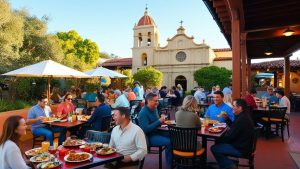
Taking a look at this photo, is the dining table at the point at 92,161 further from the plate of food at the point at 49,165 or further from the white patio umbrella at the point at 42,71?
the white patio umbrella at the point at 42,71

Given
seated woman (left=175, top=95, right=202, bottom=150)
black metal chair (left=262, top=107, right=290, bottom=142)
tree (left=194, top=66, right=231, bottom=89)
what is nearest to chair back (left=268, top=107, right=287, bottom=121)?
black metal chair (left=262, top=107, right=290, bottom=142)

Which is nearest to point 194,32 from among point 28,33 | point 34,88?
point 28,33

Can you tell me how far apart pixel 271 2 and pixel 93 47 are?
106 ft

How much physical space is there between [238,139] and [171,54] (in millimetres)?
30444

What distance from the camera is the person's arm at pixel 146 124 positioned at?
446 centimetres

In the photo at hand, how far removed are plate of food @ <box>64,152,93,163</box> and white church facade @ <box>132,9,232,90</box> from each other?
30.2 meters

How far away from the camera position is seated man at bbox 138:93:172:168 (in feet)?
14.7

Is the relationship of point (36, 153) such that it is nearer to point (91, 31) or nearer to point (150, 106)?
point (150, 106)

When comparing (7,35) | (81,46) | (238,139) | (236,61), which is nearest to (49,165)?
(238,139)

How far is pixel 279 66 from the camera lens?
751 inches

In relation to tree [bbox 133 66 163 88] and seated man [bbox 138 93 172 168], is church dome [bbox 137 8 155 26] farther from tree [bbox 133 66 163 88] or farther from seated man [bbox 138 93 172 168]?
seated man [bbox 138 93 172 168]

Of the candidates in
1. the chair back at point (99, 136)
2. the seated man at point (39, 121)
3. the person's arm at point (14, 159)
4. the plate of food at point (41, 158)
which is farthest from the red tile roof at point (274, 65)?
the person's arm at point (14, 159)

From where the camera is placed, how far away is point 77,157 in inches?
113

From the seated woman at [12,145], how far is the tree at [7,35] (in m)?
9.29
